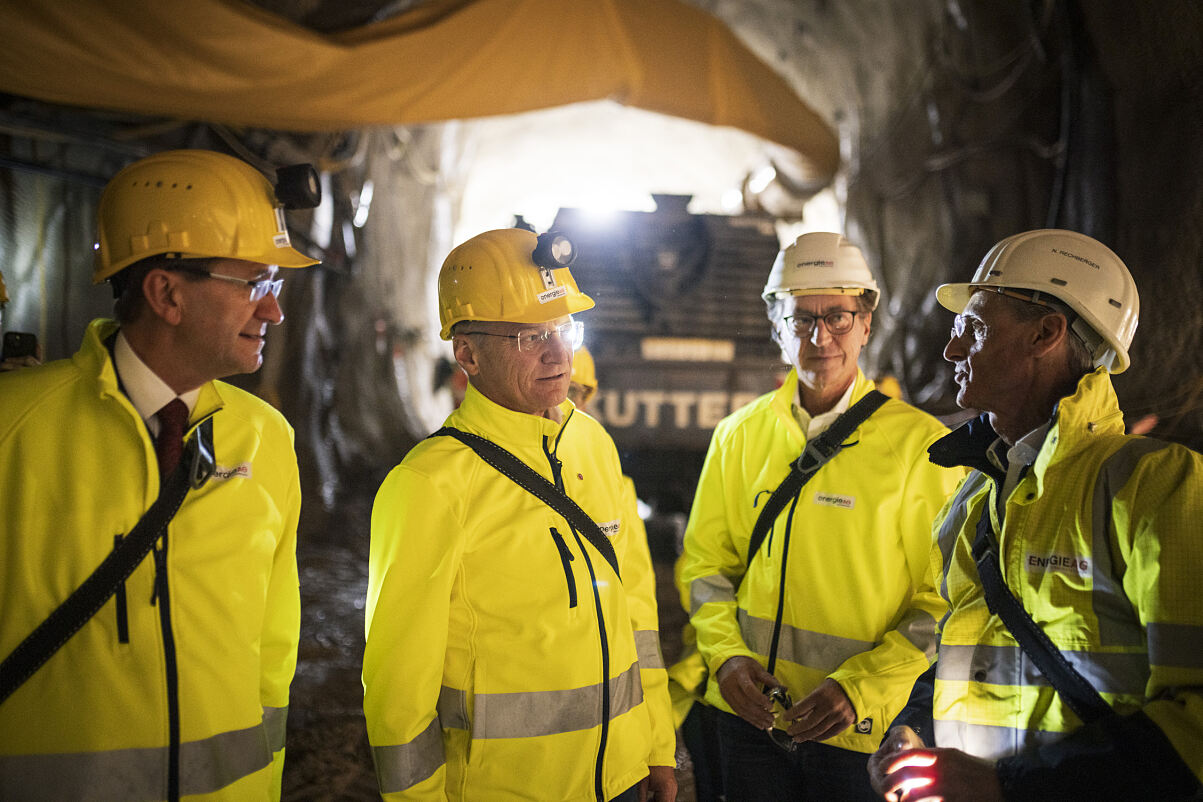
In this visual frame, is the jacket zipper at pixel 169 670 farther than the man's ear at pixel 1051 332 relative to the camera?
No

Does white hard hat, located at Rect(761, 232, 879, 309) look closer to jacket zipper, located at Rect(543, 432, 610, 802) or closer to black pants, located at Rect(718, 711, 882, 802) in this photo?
jacket zipper, located at Rect(543, 432, 610, 802)

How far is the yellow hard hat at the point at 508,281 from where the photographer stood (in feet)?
6.81

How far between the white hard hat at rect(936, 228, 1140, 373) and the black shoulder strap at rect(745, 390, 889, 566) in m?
0.67

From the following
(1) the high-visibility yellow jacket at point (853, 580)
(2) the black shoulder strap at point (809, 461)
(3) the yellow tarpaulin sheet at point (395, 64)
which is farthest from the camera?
(3) the yellow tarpaulin sheet at point (395, 64)

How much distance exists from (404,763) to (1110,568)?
56.3 inches

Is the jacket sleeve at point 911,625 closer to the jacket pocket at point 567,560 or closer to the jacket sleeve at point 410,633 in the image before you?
the jacket pocket at point 567,560

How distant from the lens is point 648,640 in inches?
86.7

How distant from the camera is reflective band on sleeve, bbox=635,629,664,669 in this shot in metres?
2.18

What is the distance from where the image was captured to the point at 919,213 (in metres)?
9.16

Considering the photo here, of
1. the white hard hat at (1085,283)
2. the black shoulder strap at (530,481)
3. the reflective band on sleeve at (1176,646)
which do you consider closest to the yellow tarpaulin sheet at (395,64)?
the black shoulder strap at (530,481)

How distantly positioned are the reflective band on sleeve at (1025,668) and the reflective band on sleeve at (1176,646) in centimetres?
8

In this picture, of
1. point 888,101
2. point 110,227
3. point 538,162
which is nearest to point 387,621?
point 110,227

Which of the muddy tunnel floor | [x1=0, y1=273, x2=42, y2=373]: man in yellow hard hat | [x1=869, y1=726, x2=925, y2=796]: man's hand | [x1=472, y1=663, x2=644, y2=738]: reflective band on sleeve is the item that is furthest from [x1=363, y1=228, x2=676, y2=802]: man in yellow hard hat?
the muddy tunnel floor

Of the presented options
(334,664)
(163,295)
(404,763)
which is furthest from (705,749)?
(334,664)
